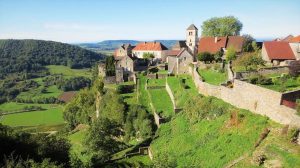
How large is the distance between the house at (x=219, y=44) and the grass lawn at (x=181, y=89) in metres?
11.3

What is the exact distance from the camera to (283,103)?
27.1 m

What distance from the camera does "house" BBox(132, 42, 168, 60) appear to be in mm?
84875

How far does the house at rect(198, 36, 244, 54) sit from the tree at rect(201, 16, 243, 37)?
60.6ft

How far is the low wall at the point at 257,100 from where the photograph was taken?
26.2 meters

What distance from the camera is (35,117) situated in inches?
4405

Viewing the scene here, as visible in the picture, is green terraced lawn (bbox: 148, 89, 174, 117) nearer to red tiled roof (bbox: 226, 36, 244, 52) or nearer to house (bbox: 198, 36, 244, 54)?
house (bbox: 198, 36, 244, 54)

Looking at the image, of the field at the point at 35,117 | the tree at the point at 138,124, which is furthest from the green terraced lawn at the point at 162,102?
the field at the point at 35,117

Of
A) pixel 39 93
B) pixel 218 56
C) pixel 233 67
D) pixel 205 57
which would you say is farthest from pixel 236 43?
pixel 39 93

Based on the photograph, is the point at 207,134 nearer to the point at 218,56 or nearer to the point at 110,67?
the point at 218,56

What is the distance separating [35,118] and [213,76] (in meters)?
84.4

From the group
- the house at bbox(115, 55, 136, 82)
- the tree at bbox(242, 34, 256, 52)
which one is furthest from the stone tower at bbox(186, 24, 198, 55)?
the house at bbox(115, 55, 136, 82)

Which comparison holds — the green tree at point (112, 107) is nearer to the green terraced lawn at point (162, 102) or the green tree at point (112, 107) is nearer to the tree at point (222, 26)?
the green terraced lawn at point (162, 102)

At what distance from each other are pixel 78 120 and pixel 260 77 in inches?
2053

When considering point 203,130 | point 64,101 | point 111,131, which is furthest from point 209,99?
point 64,101
